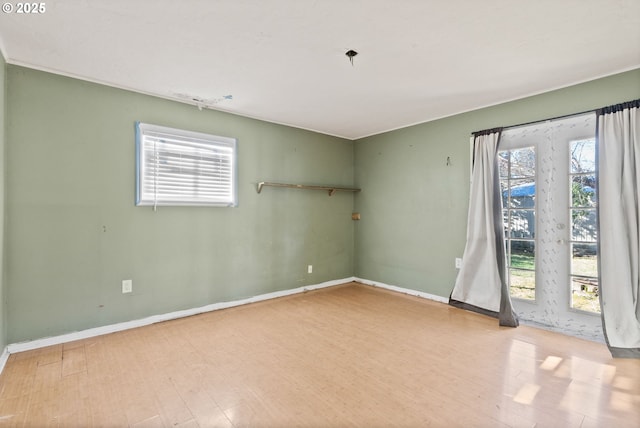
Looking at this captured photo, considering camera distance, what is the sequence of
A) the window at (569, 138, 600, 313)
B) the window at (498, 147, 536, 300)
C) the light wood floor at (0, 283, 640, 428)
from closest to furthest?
the light wood floor at (0, 283, 640, 428)
the window at (569, 138, 600, 313)
the window at (498, 147, 536, 300)

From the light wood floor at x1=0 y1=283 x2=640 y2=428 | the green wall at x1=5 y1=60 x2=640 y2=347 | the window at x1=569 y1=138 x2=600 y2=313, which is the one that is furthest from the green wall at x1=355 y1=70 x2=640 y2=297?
the light wood floor at x1=0 y1=283 x2=640 y2=428

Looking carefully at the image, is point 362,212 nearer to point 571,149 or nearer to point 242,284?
point 242,284

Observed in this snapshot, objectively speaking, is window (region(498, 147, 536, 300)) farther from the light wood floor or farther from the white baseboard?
the white baseboard

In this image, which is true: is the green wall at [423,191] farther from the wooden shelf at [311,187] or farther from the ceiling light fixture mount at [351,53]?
the ceiling light fixture mount at [351,53]

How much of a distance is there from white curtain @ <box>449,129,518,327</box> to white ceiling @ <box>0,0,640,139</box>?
25.5 inches

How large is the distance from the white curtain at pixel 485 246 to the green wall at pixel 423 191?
18 cm

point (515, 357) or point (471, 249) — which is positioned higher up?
point (471, 249)

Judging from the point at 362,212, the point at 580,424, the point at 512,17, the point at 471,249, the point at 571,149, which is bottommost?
the point at 580,424

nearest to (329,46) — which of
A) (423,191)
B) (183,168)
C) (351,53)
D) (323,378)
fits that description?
(351,53)

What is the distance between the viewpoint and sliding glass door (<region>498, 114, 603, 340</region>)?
9.62 feet

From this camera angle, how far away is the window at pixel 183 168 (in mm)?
3182

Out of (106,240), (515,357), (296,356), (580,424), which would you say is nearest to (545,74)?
(515,357)

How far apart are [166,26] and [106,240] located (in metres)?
2.03

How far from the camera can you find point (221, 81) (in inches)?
115
